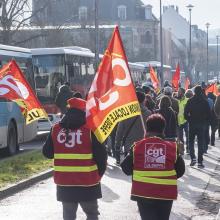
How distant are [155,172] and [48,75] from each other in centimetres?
1917

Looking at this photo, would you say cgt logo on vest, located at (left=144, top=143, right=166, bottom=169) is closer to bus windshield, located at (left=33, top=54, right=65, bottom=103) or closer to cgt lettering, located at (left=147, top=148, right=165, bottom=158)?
cgt lettering, located at (left=147, top=148, right=165, bottom=158)

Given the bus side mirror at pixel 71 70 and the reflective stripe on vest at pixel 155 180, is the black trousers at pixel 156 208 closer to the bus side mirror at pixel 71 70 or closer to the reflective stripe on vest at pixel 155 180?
the reflective stripe on vest at pixel 155 180

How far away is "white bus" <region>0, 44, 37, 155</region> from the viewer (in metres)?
18.8

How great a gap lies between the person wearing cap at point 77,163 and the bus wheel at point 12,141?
1209cm

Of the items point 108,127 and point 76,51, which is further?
point 76,51

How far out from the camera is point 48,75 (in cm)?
2573

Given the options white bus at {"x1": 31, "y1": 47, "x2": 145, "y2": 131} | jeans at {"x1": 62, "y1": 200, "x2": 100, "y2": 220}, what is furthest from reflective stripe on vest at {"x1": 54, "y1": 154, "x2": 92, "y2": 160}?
white bus at {"x1": 31, "y1": 47, "x2": 145, "y2": 131}

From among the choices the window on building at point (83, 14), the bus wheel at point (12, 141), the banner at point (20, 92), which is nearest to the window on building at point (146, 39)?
the window on building at point (83, 14)

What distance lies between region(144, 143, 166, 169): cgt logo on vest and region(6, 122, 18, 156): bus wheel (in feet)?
42.0

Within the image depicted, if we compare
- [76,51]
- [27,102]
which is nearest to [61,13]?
[76,51]

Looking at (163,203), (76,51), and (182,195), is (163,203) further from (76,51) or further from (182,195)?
(76,51)

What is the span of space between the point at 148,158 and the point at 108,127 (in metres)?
0.74

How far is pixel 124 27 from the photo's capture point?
4198 inches

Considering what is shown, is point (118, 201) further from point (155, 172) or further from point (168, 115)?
point (155, 172)
